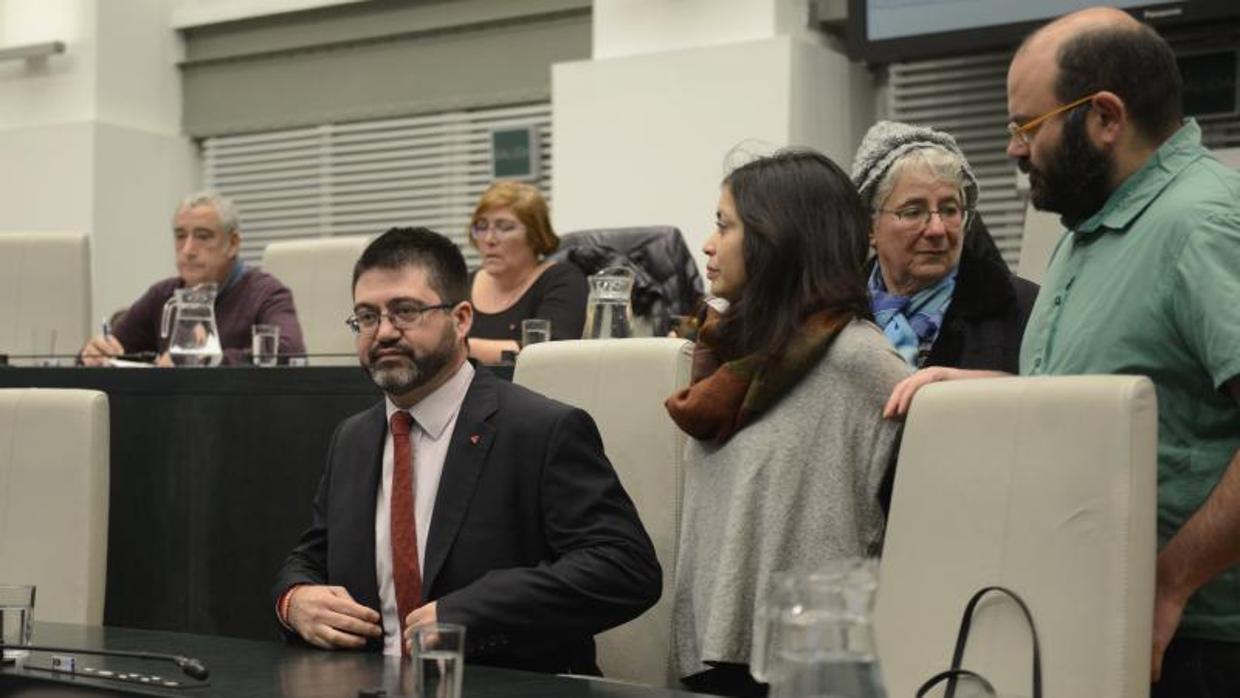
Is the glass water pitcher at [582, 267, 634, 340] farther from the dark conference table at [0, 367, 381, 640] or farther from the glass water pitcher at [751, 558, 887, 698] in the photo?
the glass water pitcher at [751, 558, 887, 698]

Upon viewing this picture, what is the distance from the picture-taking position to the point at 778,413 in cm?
255

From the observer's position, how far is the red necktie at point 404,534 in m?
2.78

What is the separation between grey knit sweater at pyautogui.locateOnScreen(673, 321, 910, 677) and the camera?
8.25 ft

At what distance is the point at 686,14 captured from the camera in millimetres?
6062

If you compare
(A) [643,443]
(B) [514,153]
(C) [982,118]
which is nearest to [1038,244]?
(C) [982,118]

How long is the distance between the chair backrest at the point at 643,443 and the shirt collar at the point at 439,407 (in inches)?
12.8

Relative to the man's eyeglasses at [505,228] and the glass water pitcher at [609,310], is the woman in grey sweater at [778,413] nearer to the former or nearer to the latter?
the glass water pitcher at [609,310]

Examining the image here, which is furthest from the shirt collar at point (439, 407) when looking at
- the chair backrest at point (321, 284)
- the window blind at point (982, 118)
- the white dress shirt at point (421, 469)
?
the window blind at point (982, 118)

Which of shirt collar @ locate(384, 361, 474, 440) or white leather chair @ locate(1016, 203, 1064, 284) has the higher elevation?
white leather chair @ locate(1016, 203, 1064, 284)

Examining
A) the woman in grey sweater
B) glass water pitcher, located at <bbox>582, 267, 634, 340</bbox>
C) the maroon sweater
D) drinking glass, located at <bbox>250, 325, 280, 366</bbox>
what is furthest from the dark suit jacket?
the maroon sweater

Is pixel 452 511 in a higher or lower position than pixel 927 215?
lower

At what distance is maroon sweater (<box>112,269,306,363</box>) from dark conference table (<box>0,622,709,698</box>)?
2509mm

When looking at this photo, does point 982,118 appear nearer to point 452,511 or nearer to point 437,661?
point 452,511

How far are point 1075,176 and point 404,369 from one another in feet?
3.64
